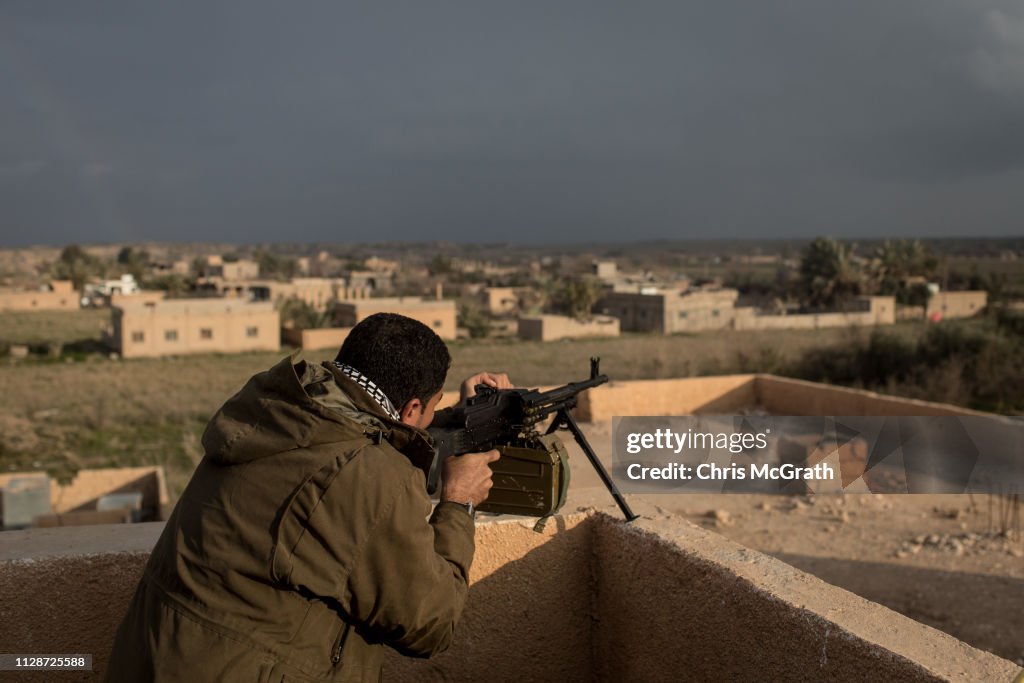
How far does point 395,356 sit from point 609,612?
150 cm

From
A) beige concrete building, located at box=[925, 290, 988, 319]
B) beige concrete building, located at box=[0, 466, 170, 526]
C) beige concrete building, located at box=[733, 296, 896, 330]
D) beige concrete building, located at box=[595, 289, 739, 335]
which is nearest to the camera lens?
beige concrete building, located at box=[0, 466, 170, 526]

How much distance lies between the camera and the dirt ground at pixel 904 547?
7.04m

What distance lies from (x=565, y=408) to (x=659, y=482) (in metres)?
8.25

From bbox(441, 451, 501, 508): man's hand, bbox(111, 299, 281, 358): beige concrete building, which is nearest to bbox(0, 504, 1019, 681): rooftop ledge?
bbox(441, 451, 501, 508): man's hand

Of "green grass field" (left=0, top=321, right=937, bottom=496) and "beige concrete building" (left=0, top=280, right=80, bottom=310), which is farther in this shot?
"beige concrete building" (left=0, top=280, right=80, bottom=310)

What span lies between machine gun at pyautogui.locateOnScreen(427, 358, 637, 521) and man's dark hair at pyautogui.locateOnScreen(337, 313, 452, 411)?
19 cm

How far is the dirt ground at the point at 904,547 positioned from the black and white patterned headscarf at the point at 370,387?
551 centimetres

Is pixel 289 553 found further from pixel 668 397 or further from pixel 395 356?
pixel 668 397

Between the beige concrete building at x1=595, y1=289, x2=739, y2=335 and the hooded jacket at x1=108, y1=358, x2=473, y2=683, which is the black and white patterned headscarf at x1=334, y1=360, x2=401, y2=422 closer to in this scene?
the hooded jacket at x1=108, y1=358, x2=473, y2=683

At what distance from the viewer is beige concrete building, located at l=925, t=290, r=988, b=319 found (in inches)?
1519

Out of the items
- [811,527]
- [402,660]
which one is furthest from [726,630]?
[811,527]

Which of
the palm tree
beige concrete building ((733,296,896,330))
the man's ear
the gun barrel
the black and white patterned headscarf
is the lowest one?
beige concrete building ((733,296,896,330))

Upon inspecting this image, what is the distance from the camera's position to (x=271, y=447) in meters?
1.58

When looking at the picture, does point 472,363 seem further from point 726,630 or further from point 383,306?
point 726,630
